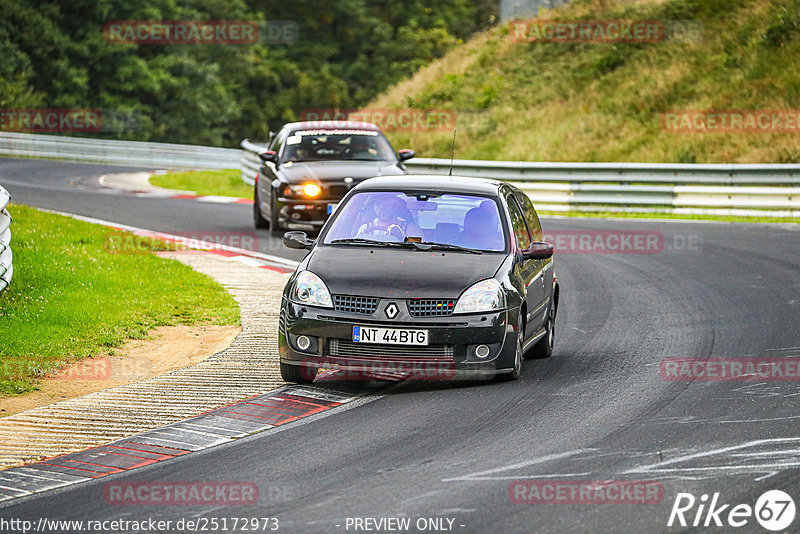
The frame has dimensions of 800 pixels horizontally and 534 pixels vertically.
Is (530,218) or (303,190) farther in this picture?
(303,190)

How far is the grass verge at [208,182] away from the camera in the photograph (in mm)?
29253

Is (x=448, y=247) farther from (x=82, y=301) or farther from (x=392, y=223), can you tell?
(x=82, y=301)

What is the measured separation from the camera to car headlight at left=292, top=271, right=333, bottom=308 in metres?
9.31

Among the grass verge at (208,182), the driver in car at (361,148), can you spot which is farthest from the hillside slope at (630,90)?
the driver in car at (361,148)

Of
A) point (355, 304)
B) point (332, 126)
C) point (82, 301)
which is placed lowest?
point (82, 301)

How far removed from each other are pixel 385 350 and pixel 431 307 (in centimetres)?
48

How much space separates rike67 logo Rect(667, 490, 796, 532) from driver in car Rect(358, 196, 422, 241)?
4.18 metres

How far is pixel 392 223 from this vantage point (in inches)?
402

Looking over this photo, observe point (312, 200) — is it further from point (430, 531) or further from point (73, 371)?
point (430, 531)

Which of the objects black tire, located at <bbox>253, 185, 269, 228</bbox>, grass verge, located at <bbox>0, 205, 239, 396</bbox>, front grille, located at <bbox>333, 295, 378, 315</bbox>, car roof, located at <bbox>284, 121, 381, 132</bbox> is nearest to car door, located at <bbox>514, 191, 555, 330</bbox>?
front grille, located at <bbox>333, 295, 378, 315</bbox>

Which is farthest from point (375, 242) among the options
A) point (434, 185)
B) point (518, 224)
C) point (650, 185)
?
point (650, 185)

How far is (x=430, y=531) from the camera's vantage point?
19.7 feet

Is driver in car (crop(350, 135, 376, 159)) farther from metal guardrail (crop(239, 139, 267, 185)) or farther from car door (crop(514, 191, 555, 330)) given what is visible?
metal guardrail (crop(239, 139, 267, 185))

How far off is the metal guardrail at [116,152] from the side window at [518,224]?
31.4 metres
